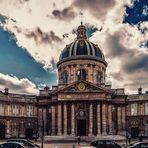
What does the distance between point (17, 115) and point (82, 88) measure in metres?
18.8

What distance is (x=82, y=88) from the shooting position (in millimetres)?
89125

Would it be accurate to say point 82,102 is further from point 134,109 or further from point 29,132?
point 29,132

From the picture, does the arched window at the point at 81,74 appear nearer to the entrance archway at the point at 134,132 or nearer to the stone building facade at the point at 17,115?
the stone building facade at the point at 17,115

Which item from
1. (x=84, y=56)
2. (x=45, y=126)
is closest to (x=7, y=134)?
(x=45, y=126)

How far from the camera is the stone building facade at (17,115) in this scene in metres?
93.4

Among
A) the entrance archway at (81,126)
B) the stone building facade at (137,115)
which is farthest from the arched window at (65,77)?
the stone building facade at (137,115)

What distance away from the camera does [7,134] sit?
93000 mm

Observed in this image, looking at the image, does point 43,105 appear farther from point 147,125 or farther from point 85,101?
point 147,125

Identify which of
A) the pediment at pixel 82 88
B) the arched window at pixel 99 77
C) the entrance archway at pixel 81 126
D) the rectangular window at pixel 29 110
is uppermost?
the arched window at pixel 99 77

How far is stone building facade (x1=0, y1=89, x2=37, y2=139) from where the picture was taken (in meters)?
93.4

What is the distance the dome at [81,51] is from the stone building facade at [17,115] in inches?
565

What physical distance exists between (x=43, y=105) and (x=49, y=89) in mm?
5326

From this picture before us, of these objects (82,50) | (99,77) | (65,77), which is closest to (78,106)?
(65,77)

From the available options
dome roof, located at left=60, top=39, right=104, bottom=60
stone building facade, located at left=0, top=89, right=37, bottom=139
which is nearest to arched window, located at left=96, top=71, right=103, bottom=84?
dome roof, located at left=60, top=39, right=104, bottom=60
